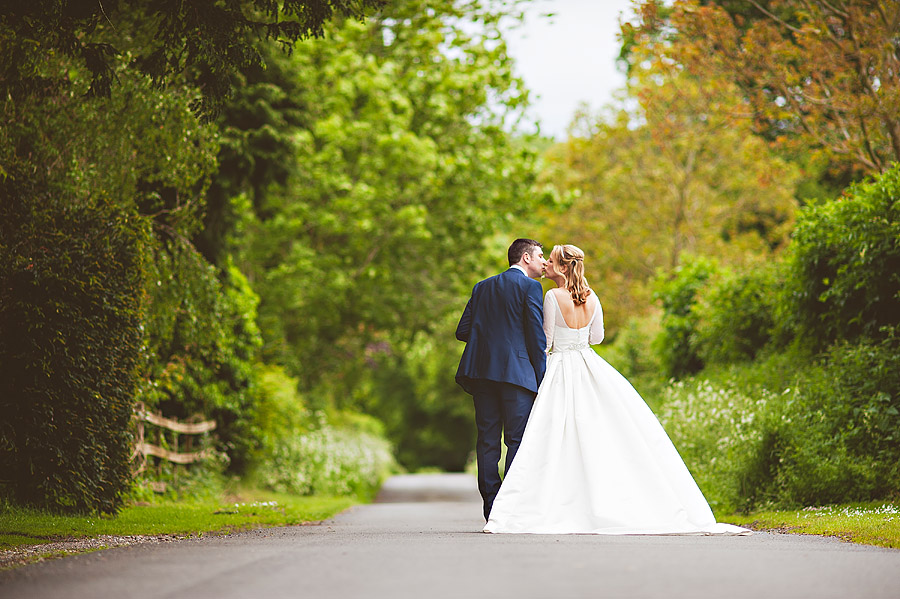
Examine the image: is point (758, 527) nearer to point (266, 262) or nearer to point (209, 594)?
point (209, 594)

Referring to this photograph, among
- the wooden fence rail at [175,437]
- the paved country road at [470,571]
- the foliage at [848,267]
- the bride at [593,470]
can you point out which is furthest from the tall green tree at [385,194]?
the paved country road at [470,571]

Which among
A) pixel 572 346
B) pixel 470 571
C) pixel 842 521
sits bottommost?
pixel 842 521

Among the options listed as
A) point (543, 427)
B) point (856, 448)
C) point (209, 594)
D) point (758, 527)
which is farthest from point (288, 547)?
point (856, 448)

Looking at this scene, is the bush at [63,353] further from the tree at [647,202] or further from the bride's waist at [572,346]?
the tree at [647,202]

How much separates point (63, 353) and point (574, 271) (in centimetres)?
518

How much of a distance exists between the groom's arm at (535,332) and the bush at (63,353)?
4631mm

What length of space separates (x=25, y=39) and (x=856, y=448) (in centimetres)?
965

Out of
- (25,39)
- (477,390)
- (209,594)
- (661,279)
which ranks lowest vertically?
(209,594)

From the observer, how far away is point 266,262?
26859 millimetres

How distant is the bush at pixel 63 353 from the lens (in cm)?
1041

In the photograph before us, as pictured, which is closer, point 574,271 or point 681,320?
point 574,271

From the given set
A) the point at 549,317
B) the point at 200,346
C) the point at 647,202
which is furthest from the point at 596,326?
the point at 647,202

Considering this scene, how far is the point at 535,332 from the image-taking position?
8930mm

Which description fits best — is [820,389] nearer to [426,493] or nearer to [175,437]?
[175,437]
